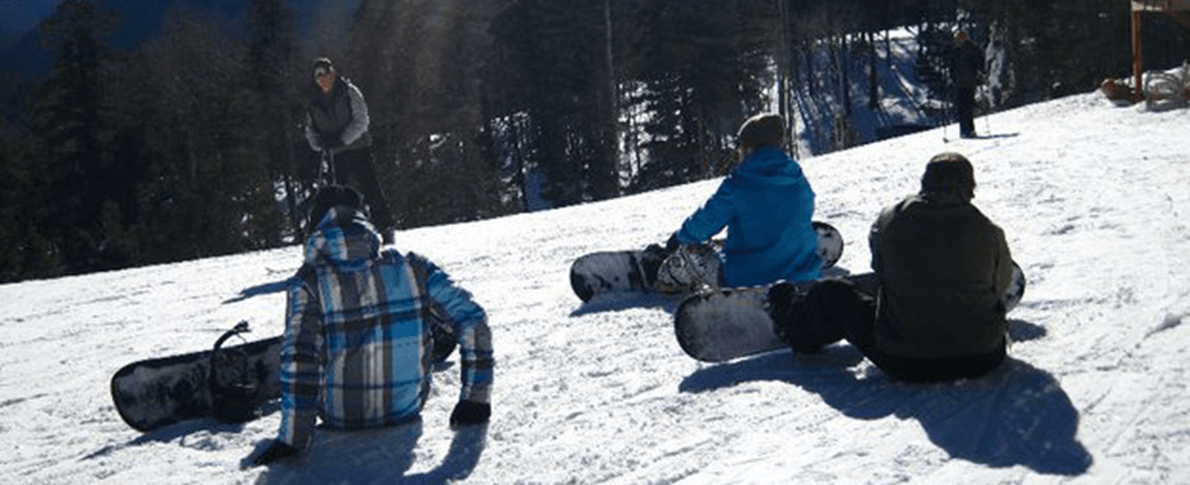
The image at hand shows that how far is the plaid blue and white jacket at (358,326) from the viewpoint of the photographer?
183 inches

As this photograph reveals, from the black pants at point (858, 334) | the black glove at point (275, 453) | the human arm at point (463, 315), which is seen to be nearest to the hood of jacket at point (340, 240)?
the human arm at point (463, 315)

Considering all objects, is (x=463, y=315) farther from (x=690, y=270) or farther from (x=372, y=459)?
(x=690, y=270)

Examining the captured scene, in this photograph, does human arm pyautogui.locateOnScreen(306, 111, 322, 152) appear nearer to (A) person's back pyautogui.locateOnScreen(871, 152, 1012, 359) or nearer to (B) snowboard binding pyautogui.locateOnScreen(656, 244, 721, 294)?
(B) snowboard binding pyautogui.locateOnScreen(656, 244, 721, 294)

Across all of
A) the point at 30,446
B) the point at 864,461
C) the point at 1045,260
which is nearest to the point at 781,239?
the point at 1045,260

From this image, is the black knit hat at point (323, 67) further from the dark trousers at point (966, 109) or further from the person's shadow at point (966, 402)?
the dark trousers at point (966, 109)

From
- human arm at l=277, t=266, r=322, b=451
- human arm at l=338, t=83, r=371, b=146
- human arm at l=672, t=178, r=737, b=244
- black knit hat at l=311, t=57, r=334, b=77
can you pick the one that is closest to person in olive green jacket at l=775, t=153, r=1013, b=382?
human arm at l=672, t=178, r=737, b=244

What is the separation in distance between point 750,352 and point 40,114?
3488 centimetres

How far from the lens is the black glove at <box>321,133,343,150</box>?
409 inches

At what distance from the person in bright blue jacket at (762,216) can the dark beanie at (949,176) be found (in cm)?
173

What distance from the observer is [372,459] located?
473 cm

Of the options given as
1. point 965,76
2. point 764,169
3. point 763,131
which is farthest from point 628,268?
point 965,76

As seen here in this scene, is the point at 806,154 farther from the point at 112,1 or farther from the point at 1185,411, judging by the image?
the point at 112,1

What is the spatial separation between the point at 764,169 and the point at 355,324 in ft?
8.96

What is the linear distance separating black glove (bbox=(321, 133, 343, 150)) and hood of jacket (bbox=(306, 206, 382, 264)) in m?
5.85
